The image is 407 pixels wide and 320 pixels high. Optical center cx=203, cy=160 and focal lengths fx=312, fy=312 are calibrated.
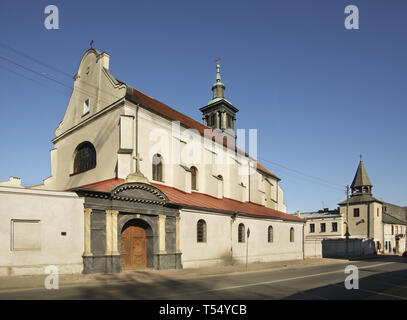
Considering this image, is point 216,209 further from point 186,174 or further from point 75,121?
point 75,121

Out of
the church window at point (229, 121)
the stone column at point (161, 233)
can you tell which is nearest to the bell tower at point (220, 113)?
the church window at point (229, 121)

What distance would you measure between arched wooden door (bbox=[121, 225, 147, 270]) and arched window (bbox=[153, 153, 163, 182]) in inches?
198

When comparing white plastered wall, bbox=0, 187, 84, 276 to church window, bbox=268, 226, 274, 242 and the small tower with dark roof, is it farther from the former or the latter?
the small tower with dark roof

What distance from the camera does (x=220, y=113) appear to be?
4184 centimetres

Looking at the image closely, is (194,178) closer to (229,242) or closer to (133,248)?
(229,242)

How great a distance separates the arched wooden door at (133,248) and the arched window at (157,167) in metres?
5.02

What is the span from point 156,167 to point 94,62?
9.67 meters

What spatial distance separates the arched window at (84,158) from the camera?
76.8 ft

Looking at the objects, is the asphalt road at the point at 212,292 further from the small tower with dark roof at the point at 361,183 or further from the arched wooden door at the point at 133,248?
the small tower with dark roof at the point at 361,183

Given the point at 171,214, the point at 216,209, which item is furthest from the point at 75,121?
the point at 216,209

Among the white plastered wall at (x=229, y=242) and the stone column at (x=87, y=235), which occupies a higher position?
the stone column at (x=87, y=235)

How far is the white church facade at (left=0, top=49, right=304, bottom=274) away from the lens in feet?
54.1

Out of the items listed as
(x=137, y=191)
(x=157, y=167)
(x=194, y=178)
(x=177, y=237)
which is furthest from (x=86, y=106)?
(x=177, y=237)

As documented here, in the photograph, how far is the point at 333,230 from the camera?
178 ft
